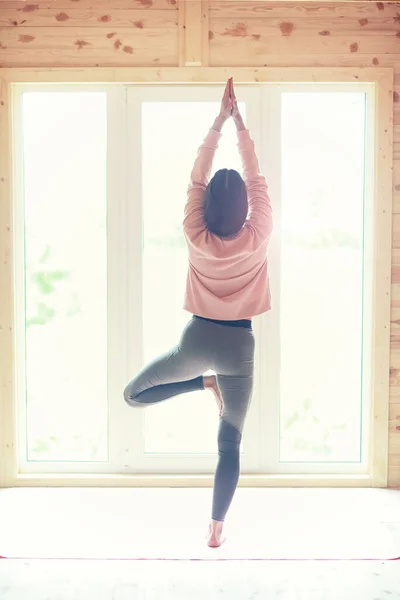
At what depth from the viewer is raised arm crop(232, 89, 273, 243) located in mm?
2191

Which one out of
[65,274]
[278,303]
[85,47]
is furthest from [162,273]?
[85,47]

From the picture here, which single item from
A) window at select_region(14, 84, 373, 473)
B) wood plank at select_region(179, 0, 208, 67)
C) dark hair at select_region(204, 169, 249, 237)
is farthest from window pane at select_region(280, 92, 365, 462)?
dark hair at select_region(204, 169, 249, 237)

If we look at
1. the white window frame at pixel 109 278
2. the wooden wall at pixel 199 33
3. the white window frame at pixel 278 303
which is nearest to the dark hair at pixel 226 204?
the white window frame at pixel 278 303

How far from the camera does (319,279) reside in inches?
120

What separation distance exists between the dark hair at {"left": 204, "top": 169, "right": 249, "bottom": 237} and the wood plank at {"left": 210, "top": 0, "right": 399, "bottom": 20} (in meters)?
1.27

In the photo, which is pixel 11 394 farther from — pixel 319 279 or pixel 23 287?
pixel 319 279

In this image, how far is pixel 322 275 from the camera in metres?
3.06

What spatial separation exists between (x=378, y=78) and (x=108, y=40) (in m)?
1.41

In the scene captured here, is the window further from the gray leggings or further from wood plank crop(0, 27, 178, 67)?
the gray leggings

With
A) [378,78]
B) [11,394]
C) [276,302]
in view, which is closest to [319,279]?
[276,302]

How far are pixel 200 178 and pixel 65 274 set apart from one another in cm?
115

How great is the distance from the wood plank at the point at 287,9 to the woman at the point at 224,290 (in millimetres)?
904

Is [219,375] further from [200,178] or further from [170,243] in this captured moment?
[170,243]

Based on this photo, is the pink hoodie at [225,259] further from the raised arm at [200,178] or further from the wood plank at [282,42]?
the wood plank at [282,42]
